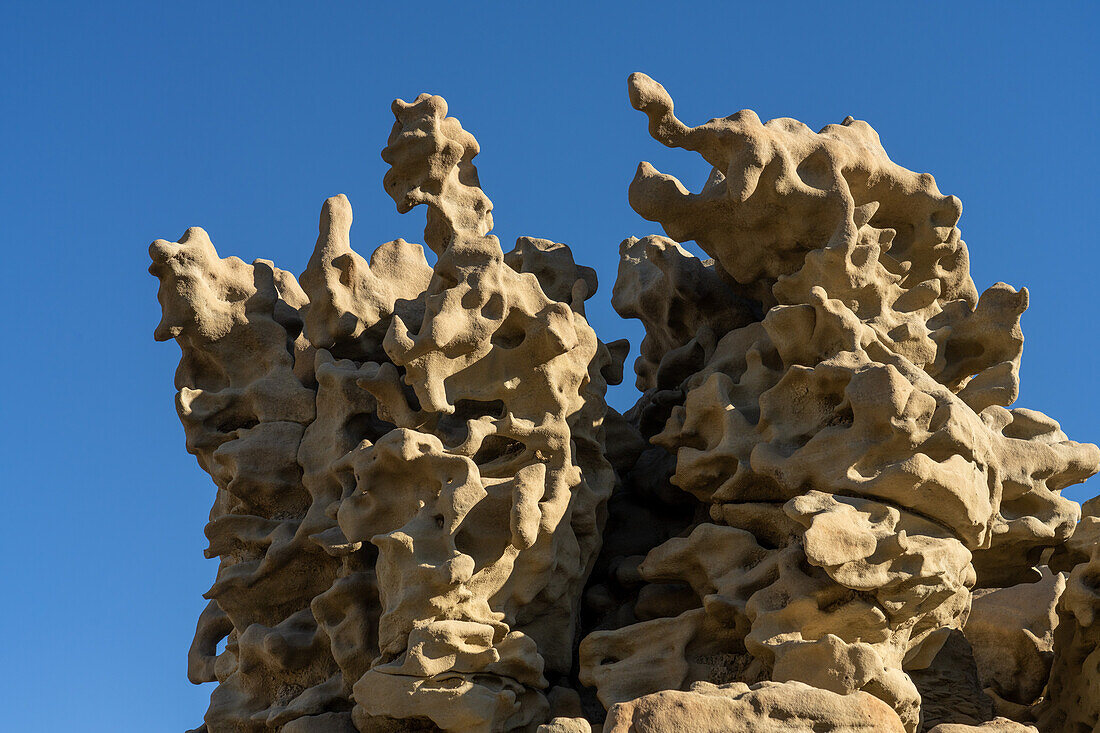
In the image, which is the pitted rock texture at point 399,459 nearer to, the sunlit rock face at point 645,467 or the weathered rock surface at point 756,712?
the sunlit rock face at point 645,467

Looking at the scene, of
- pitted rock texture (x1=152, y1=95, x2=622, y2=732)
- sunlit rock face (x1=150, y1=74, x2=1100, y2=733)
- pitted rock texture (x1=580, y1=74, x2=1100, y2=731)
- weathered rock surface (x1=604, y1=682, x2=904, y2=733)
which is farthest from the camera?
pitted rock texture (x1=152, y1=95, x2=622, y2=732)

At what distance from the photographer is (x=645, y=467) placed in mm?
7707

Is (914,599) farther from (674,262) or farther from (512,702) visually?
(674,262)

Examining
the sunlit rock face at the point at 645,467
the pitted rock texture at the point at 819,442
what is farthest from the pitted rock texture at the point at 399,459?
the pitted rock texture at the point at 819,442

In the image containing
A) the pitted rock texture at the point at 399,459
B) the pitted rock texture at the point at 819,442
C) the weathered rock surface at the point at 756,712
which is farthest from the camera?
the pitted rock texture at the point at 399,459

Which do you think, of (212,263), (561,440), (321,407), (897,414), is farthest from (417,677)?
(212,263)

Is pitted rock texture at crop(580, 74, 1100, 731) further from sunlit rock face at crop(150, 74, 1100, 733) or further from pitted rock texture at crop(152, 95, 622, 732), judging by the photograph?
pitted rock texture at crop(152, 95, 622, 732)

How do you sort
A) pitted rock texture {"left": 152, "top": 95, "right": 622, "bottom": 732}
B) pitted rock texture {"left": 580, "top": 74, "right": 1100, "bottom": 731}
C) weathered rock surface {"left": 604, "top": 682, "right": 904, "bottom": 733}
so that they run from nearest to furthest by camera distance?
weathered rock surface {"left": 604, "top": 682, "right": 904, "bottom": 733}
pitted rock texture {"left": 580, "top": 74, "right": 1100, "bottom": 731}
pitted rock texture {"left": 152, "top": 95, "right": 622, "bottom": 732}

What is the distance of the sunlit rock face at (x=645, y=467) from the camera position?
597 cm

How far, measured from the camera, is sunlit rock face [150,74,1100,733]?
597 centimetres

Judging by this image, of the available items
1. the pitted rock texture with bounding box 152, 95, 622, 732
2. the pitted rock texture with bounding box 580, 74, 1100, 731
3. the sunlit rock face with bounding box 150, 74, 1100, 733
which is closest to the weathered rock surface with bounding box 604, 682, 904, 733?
the sunlit rock face with bounding box 150, 74, 1100, 733

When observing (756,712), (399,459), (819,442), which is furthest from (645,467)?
(756,712)

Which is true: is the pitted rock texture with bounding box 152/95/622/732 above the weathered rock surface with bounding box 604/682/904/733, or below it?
above

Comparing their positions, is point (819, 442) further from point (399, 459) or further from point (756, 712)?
point (399, 459)
